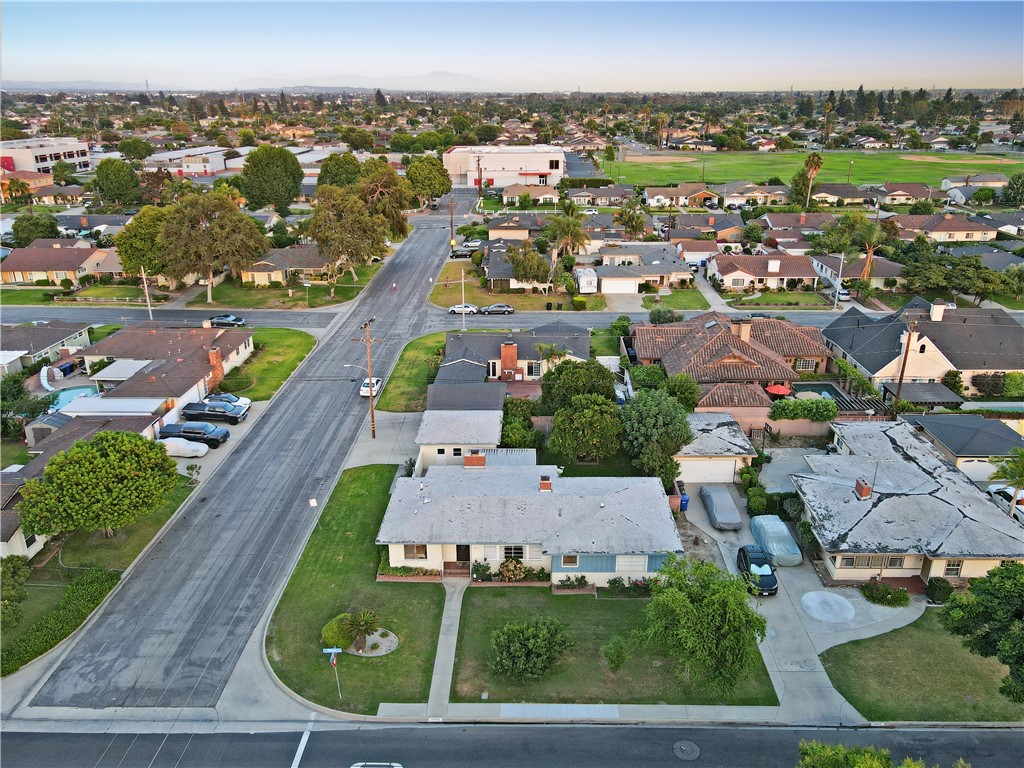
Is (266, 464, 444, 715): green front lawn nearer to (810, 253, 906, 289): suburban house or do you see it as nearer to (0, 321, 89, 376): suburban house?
(0, 321, 89, 376): suburban house

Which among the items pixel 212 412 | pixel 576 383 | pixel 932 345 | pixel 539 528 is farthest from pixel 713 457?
pixel 212 412

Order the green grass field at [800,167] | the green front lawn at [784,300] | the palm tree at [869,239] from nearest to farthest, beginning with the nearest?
the green front lawn at [784,300]
the palm tree at [869,239]
the green grass field at [800,167]

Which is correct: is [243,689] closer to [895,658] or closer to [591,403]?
[591,403]

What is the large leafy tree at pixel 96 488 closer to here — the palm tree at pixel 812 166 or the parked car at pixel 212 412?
the parked car at pixel 212 412

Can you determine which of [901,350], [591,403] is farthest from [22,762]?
[901,350]

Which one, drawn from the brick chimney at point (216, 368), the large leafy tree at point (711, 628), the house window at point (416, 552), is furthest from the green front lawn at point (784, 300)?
the large leafy tree at point (711, 628)

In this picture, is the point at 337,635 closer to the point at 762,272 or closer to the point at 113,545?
the point at 113,545
